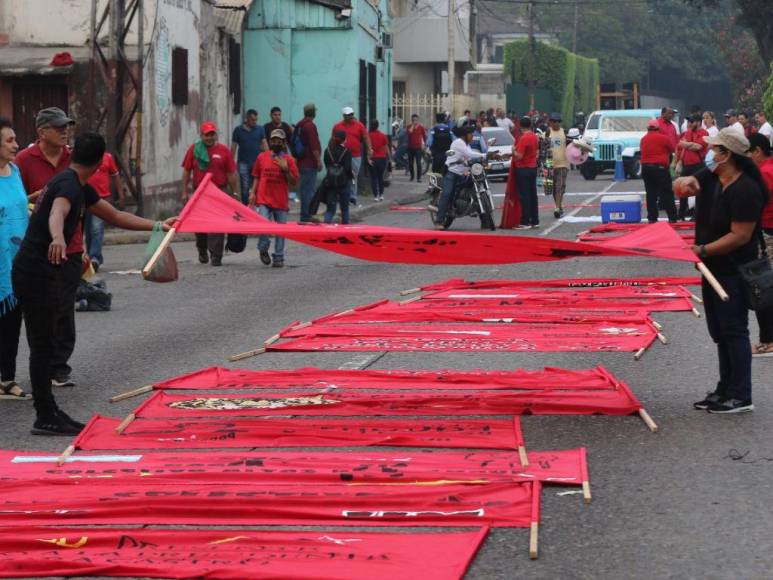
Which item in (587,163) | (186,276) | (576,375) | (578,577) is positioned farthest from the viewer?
(587,163)

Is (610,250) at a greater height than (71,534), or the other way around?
(610,250)

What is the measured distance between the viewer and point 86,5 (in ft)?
83.0

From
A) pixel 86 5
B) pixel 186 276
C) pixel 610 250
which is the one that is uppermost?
pixel 86 5

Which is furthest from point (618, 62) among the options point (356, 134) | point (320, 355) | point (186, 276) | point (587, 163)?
point (320, 355)

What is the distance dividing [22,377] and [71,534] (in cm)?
490

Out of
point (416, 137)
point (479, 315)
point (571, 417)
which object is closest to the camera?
point (571, 417)

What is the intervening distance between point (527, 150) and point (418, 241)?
49.4ft

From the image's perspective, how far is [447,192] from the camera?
24.5 metres

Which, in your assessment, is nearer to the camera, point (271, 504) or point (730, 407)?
point (271, 504)

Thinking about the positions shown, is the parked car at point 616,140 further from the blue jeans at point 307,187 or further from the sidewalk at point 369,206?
the blue jeans at point 307,187

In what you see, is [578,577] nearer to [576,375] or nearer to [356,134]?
[576,375]

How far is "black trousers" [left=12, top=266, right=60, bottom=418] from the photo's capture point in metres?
8.67

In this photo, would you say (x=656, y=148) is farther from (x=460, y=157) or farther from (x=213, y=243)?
(x=213, y=243)

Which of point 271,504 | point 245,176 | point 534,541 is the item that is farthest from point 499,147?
point 534,541
